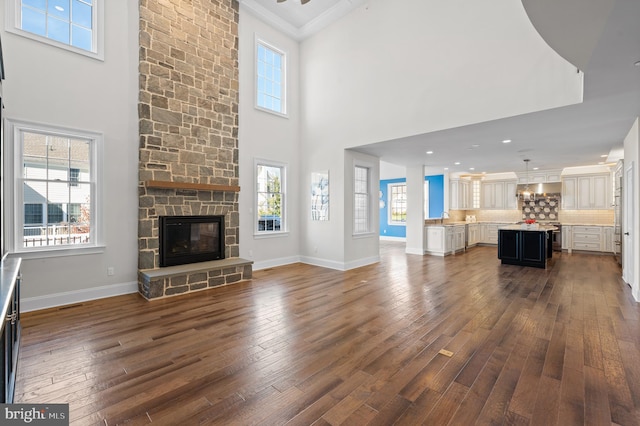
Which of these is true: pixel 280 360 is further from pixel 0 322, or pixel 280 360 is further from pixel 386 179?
pixel 386 179

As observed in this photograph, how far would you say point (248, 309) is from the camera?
3941 millimetres

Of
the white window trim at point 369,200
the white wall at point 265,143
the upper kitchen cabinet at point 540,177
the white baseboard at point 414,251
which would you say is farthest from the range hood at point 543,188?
the white wall at point 265,143

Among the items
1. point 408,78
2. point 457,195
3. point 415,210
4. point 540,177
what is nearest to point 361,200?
point 415,210

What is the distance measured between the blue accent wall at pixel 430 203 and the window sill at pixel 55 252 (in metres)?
9.97

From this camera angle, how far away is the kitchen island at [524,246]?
22.0ft

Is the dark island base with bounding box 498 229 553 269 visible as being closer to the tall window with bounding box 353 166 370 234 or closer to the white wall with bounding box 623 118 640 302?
the white wall with bounding box 623 118 640 302

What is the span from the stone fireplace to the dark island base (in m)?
6.11

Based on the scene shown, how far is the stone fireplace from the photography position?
190 inches

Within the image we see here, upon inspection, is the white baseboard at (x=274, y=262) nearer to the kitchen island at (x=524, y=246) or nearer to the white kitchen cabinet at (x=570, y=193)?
the kitchen island at (x=524, y=246)

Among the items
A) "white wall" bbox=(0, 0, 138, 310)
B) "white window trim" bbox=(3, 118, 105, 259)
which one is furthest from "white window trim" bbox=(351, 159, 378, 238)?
"white window trim" bbox=(3, 118, 105, 259)

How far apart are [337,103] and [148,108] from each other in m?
3.71

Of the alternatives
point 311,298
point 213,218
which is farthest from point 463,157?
point 213,218

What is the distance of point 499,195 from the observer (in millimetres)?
10641

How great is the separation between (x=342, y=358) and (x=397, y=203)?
10334 millimetres
